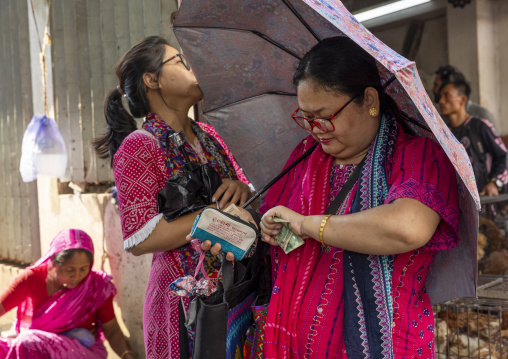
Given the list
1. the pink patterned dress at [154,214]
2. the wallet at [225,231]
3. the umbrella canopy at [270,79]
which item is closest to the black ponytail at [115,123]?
the pink patterned dress at [154,214]

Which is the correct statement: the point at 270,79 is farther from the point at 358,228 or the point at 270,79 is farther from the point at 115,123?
the point at 358,228

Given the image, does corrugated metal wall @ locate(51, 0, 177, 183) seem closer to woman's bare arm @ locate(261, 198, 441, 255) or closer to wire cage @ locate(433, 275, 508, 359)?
wire cage @ locate(433, 275, 508, 359)

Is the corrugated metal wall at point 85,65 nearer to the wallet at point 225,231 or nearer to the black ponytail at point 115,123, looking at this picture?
the black ponytail at point 115,123

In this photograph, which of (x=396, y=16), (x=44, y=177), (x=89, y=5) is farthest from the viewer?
(x=396, y=16)

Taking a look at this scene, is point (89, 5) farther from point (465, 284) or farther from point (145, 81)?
point (465, 284)

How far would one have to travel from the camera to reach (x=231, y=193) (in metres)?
2.15

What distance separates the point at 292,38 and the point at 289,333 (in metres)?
1.07

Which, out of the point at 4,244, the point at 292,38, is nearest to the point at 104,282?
the point at 292,38

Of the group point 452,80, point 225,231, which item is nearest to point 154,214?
point 225,231

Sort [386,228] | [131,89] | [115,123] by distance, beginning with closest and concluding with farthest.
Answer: [386,228] → [131,89] → [115,123]

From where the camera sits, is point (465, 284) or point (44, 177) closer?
point (465, 284)

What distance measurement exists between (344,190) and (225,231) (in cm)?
40

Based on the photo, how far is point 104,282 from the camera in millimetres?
4301

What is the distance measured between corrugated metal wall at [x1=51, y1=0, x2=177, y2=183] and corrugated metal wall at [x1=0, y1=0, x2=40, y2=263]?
1.67m
